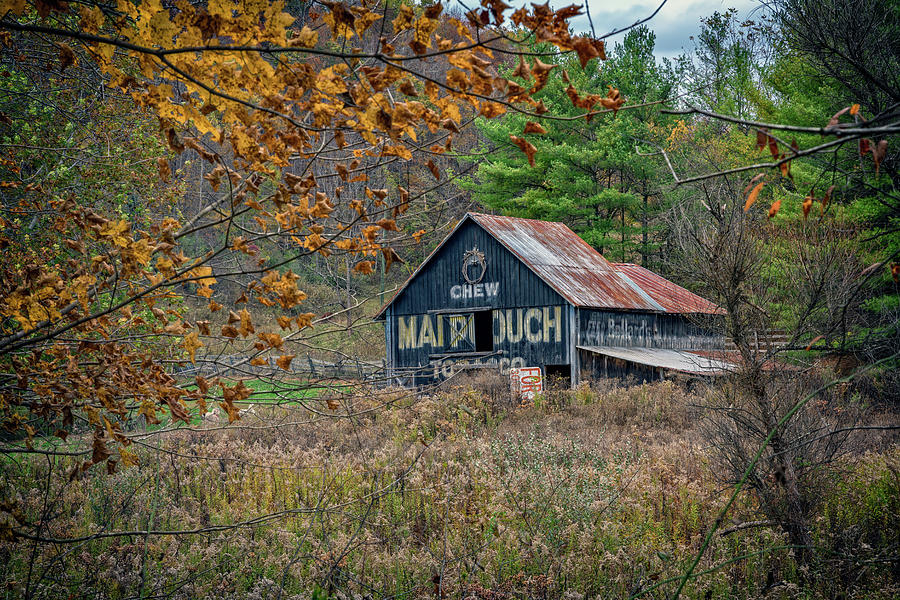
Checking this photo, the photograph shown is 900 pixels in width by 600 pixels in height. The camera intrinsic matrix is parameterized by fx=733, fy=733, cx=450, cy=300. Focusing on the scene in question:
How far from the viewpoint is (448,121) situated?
3.02m

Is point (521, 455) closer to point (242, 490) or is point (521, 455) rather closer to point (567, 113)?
point (242, 490)

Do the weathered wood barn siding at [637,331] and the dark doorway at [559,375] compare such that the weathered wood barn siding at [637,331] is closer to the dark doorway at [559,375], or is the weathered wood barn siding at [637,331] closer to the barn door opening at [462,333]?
the dark doorway at [559,375]

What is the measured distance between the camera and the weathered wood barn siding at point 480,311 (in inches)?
911

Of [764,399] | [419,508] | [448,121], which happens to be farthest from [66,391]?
[764,399]

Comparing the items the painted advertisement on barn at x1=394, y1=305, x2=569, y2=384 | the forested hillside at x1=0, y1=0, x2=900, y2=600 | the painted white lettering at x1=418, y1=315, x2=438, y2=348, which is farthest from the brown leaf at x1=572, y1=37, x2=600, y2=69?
the painted white lettering at x1=418, y1=315, x2=438, y2=348

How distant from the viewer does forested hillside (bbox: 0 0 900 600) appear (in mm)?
2977

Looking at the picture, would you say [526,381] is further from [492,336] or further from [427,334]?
[427,334]

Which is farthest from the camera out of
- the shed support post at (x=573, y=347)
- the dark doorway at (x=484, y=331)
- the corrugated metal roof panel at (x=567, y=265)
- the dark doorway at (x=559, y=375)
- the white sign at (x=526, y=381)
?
the dark doorway at (x=484, y=331)

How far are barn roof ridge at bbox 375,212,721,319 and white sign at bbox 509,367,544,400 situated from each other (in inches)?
112

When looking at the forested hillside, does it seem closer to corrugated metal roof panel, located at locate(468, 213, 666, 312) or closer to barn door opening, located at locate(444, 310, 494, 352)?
corrugated metal roof panel, located at locate(468, 213, 666, 312)

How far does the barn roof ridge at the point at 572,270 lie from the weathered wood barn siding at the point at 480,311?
37 centimetres

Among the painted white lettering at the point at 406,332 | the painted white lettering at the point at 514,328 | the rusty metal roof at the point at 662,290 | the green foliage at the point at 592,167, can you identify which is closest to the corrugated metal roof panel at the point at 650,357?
the painted white lettering at the point at 514,328

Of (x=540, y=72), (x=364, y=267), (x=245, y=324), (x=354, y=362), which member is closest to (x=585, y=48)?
(x=540, y=72)

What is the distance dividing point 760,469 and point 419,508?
3725mm
